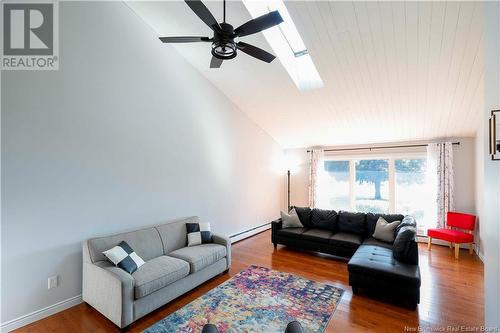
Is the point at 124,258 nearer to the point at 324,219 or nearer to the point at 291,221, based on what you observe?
the point at 291,221

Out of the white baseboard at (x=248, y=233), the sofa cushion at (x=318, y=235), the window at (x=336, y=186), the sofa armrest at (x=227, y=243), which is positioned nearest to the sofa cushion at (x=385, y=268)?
the sofa cushion at (x=318, y=235)

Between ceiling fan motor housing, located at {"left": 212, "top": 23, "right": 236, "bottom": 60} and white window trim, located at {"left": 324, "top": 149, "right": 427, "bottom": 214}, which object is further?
white window trim, located at {"left": 324, "top": 149, "right": 427, "bottom": 214}

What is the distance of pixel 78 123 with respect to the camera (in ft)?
8.84

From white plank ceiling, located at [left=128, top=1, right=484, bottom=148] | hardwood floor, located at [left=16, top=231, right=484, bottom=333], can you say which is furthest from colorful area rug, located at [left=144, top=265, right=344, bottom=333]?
white plank ceiling, located at [left=128, top=1, right=484, bottom=148]

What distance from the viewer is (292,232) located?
4.43 meters

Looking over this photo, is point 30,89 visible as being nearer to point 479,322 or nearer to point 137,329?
point 137,329

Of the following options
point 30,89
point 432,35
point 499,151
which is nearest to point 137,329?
point 30,89

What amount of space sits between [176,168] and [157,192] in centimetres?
52

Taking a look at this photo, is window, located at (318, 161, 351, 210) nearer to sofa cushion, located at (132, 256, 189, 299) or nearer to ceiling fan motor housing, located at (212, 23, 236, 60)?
sofa cushion, located at (132, 256, 189, 299)

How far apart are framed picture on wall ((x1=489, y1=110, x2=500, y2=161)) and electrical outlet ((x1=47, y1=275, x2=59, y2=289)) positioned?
4246 mm

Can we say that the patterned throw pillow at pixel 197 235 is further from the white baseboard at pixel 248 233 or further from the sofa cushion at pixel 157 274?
the white baseboard at pixel 248 233

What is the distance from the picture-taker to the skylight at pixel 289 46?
2.85 meters

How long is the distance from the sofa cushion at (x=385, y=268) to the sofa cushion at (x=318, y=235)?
34.9 inches

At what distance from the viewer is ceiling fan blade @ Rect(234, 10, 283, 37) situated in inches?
72.0
